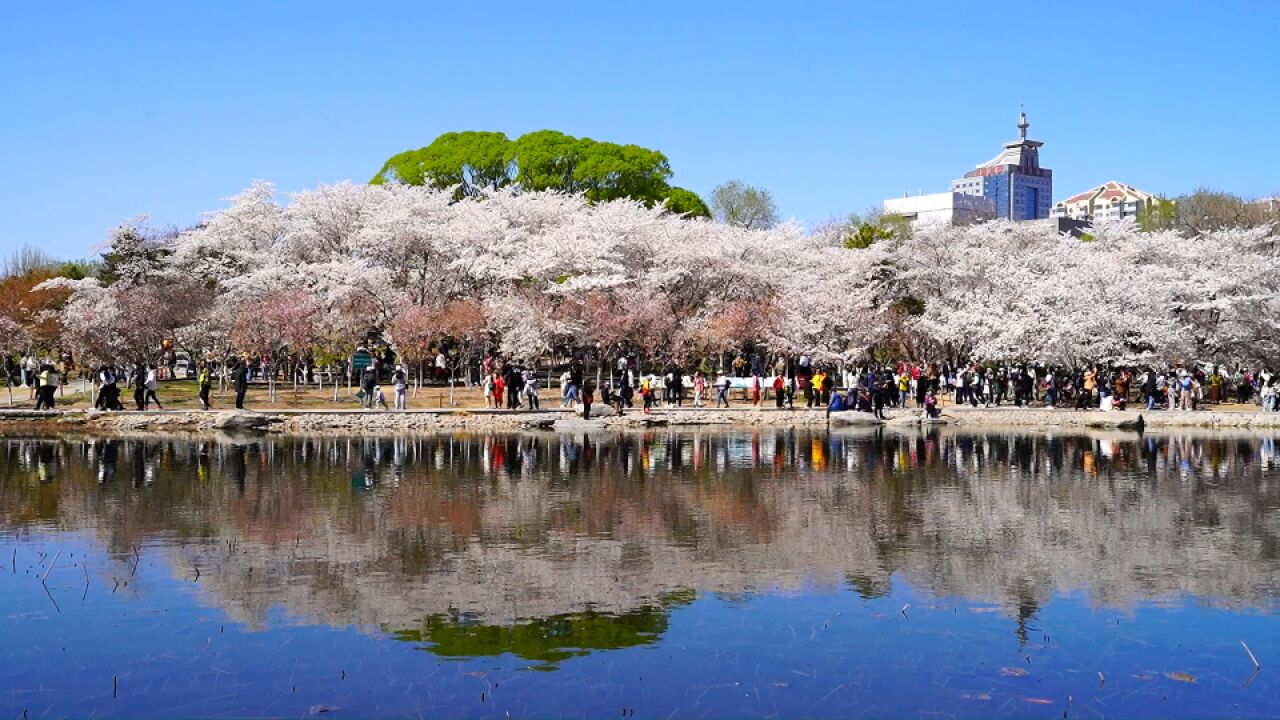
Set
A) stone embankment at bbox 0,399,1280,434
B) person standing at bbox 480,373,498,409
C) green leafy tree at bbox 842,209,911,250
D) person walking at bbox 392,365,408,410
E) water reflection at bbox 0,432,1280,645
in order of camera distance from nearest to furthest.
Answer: water reflection at bbox 0,432,1280,645 < stone embankment at bbox 0,399,1280,434 < person walking at bbox 392,365,408,410 < person standing at bbox 480,373,498,409 < green leafy tree at bbox 842,209,911,250

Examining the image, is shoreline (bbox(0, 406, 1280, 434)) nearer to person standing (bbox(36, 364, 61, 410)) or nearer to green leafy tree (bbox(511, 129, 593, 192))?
person standing (bbox(36, 364, 61, 410))

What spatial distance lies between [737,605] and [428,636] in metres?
3.12

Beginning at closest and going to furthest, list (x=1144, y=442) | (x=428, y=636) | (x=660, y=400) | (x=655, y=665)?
(x=655, y=665) < (x=428, y=636) < (x=1144, y=442) < (x=660, y=400)

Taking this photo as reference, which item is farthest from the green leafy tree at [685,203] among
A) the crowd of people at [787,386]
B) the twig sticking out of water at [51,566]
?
the twig sticking out of water at [51,566]

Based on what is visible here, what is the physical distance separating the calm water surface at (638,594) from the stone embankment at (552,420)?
38.2 ft

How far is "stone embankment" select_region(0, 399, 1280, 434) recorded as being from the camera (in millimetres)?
35062

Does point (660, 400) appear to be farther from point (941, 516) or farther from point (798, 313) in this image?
point (941, 516)

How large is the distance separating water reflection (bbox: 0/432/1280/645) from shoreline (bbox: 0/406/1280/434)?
6036mm

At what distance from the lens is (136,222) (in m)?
54.8

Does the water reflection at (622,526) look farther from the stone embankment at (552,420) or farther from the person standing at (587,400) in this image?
the person standing at (587,400)

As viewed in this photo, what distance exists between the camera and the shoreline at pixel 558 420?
115 feet

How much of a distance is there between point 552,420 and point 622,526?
18454 millimetres

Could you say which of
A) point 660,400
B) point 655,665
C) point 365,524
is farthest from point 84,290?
point 655,665

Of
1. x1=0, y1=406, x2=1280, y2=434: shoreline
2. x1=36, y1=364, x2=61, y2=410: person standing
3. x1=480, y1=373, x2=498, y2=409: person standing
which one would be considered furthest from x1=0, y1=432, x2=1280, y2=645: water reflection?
x1=480, y1=373, x2=498, y2=409: person standing
